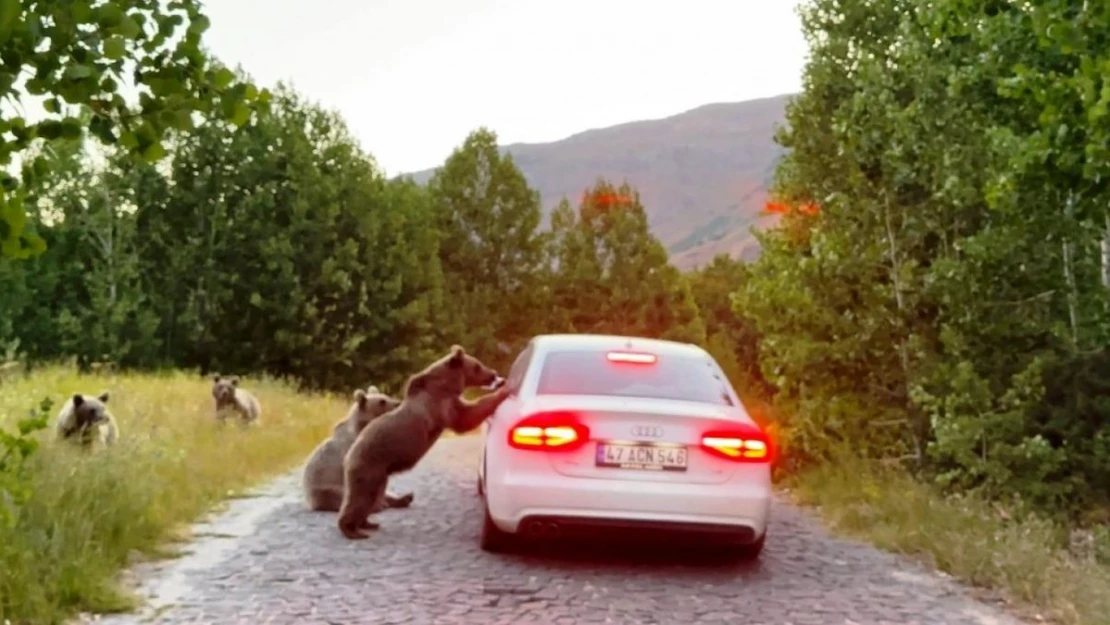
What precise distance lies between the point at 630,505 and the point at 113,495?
395 centimetres

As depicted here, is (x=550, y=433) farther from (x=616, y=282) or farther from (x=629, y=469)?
(x=616, y=282)

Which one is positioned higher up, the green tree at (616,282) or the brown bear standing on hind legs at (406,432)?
the brown bear standing on hind legs at (406,432)

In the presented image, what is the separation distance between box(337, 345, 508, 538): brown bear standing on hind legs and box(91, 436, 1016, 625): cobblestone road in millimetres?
313

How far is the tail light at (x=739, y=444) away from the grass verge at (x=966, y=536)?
185cm

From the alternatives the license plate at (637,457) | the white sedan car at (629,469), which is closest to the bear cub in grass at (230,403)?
the white sedan car at (629,469)

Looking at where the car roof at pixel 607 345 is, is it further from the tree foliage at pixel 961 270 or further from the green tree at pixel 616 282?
the green tree at pixel 616 282

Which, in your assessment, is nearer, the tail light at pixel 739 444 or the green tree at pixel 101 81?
the green tree at pixel 101 81

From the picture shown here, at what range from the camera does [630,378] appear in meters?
9.73

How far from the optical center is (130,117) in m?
4.10

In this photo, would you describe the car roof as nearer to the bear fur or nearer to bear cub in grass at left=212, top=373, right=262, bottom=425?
the bear fur

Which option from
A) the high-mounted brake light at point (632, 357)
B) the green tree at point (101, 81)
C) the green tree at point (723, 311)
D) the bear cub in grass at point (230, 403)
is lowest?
the green tree at point (723, 311)

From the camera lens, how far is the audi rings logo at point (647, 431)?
868 centimetres

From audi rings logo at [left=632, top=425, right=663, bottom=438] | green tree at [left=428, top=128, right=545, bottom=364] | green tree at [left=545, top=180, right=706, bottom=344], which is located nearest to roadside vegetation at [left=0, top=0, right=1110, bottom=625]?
audi rings logo at [left=632, top=425, right=663, bottom=438]

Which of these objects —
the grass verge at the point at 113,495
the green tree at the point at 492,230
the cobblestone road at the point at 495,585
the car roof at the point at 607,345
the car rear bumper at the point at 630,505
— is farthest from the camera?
the green tree at the point at 492,230
